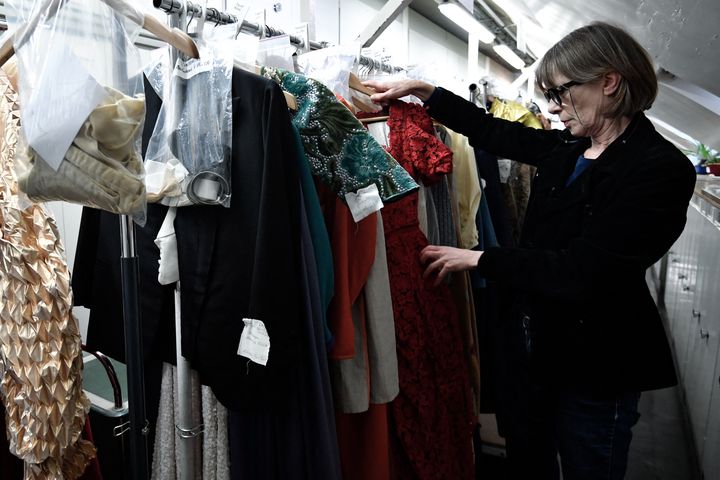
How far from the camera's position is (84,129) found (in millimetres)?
689

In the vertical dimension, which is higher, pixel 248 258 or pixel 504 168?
pixel 504 168

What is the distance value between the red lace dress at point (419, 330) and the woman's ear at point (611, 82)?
0.45 meters

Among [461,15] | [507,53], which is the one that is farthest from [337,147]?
[507,53]

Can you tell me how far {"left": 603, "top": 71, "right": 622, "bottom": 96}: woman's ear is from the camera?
4.09ft

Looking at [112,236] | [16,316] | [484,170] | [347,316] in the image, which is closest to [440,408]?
[347,316]

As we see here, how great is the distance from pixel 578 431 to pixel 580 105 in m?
0.85

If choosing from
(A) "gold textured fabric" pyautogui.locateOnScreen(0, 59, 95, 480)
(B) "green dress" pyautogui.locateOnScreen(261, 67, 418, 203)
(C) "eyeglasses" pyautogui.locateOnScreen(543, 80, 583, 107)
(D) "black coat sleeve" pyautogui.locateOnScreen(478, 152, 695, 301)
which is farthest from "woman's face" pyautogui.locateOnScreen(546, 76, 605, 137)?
(A) "gold textured fabric" pyautogui.locateOnScreen(0, 59, 95, 480)

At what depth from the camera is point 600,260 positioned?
1186 millimetres

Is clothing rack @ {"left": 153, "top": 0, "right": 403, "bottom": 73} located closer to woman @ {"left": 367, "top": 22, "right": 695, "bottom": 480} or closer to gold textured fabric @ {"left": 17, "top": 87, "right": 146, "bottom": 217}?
gold textured fabric @ {"left": 17, "top": 87, "right": 146, "bottom": 217}

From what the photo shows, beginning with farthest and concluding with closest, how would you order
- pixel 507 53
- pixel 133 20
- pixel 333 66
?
pixel 507 53, pixel 333 66, pixel 133 20

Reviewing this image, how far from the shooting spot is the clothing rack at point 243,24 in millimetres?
1023

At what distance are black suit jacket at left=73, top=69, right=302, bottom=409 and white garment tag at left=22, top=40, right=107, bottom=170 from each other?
0.34m

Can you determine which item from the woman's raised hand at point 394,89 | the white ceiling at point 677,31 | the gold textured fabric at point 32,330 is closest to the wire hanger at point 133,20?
the gold textured fabric at point 32,330

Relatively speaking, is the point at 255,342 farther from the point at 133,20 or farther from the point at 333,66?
the point at 333,66
